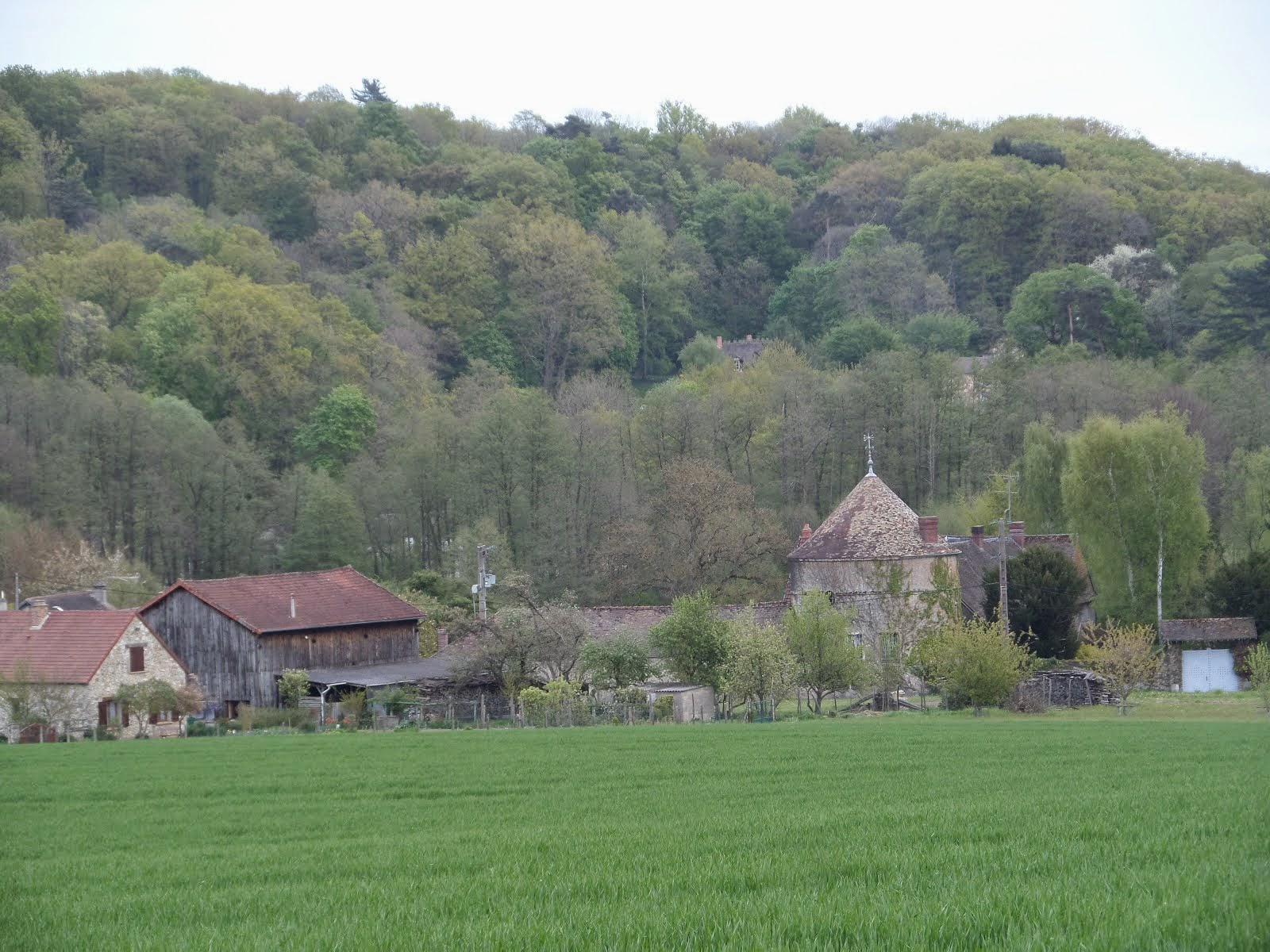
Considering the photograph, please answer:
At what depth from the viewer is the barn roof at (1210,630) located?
172 feet

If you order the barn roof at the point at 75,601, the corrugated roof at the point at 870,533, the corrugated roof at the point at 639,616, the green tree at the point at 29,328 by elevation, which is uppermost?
the green tree at the point at 29,328

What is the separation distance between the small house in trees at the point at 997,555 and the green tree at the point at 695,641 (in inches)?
574

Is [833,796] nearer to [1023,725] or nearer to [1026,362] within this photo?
[1023,725]

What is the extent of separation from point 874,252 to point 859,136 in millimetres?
51722

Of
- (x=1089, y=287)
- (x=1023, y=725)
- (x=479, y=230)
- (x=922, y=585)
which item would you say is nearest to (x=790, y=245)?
(x=479, y=230)

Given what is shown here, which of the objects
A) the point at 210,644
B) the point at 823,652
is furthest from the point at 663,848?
the point at 210,644

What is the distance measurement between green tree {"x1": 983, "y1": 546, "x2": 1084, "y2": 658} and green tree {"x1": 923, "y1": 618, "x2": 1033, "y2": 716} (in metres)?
12.1

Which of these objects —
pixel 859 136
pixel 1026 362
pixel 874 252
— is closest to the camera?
pixel 1026 362

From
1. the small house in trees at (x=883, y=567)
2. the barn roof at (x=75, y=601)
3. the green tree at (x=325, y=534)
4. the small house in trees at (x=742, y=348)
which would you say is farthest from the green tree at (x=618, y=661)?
the small house in trees at (x=742, y=348)

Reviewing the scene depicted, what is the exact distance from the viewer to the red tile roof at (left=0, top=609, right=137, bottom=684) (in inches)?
1729

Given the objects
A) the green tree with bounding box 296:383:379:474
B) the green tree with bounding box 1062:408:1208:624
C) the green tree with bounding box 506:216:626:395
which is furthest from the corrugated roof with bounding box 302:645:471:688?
the green tree with bounding box 506:216:626:395

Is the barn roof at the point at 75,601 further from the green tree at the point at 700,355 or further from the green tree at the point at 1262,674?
the green tree at the point at 700,355

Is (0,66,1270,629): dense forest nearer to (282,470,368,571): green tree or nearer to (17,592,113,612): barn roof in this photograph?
(282,470,368,571): green tree

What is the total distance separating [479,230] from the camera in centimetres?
11175
